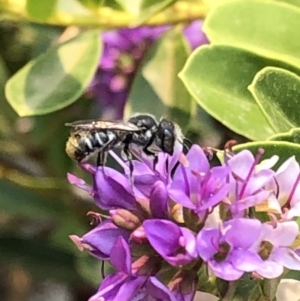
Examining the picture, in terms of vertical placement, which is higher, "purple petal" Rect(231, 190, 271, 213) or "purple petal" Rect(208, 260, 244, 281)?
"purple petal" Rect(231, 190, 271, 213)

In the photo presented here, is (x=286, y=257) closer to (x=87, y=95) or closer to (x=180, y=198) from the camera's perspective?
(x=180, y=198)

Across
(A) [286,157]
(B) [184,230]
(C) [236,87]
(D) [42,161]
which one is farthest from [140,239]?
(D) [42,161]

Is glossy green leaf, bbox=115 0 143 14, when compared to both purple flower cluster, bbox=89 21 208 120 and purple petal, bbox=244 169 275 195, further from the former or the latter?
purple petal, bbox=244 169 275 195

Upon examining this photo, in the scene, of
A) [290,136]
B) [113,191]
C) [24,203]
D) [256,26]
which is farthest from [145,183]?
[24,203]

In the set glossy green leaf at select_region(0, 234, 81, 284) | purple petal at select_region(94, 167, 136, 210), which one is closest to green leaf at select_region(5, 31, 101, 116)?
purple petal at select_region(94, 167, 136, 210)

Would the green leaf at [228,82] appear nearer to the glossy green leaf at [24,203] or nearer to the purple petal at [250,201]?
the purple petal at [250,201]

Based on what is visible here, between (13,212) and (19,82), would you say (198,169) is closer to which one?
(19,82)
